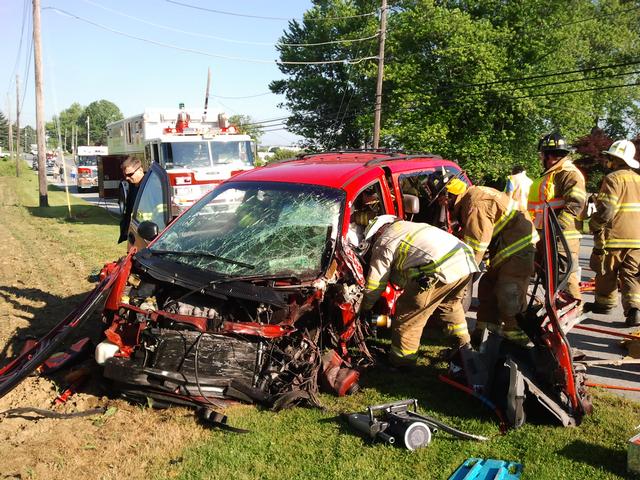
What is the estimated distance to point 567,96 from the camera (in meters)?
25.4

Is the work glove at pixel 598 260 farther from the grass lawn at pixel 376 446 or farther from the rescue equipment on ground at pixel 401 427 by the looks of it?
the rescue equipment on ground at pixel 401 427

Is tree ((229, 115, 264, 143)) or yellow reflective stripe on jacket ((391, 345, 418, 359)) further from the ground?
tree ((229, 115, 264, 143))

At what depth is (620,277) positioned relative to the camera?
555 cm

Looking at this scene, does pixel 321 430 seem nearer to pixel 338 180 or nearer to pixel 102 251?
pixel 338 180

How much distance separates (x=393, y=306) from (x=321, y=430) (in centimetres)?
153

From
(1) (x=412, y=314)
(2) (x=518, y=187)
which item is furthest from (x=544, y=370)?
(2) (x=518, y=187)

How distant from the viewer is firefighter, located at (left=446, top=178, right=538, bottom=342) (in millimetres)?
4742

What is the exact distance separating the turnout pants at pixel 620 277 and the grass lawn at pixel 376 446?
66.5 inches

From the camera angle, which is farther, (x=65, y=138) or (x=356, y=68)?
(x=65, y=138)

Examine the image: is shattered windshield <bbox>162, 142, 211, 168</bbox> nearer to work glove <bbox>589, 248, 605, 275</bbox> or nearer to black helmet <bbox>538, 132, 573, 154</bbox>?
black helmet <bbox>538, 132, 573, 154</bbox>

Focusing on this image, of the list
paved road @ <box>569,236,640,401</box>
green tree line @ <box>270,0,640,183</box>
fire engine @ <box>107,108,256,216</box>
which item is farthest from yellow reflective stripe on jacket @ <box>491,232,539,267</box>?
green tree line @ <box>270,0,640,183</box>

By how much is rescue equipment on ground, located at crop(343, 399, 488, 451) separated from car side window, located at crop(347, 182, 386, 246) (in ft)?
5.55

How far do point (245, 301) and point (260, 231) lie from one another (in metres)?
0.73

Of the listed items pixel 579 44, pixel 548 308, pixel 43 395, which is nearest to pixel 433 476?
pixel 548 308
